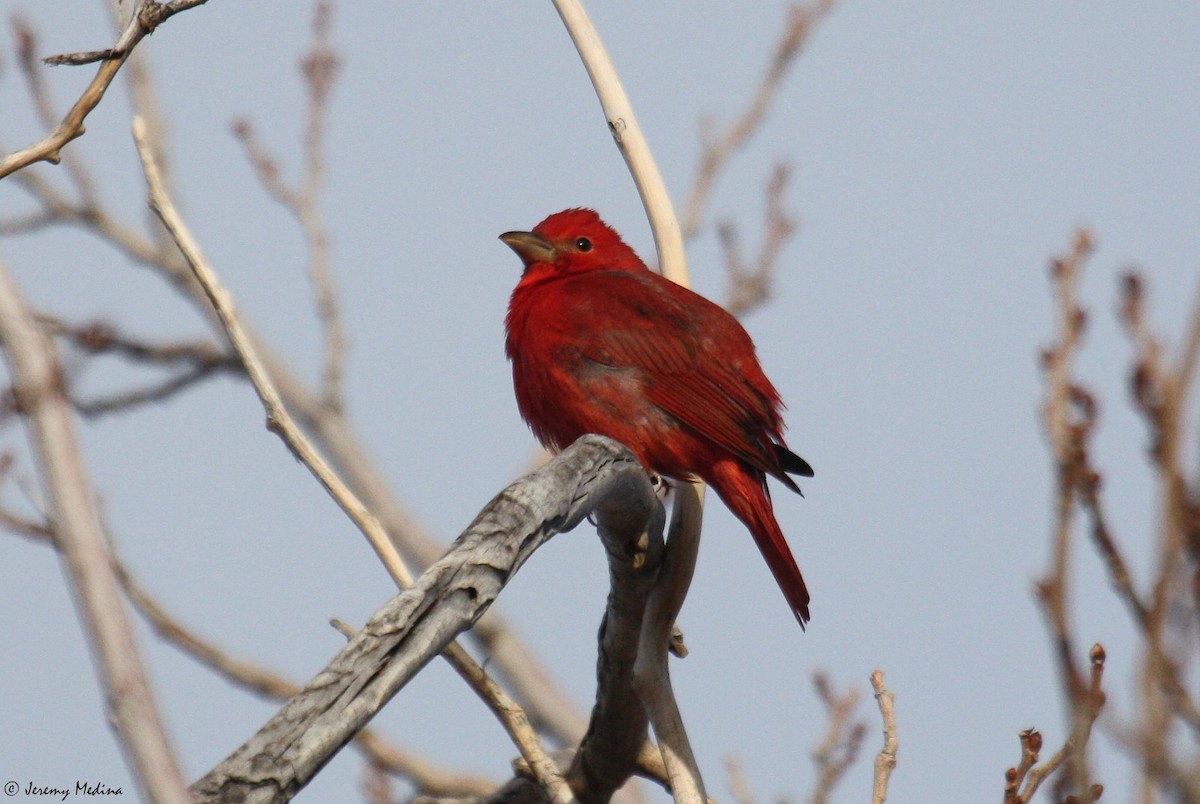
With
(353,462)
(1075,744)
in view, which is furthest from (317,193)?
(1075,744)

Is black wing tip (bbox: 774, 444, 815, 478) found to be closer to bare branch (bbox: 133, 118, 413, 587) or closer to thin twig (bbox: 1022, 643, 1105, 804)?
bare branch (bbox: 133, 118, 413, 587)

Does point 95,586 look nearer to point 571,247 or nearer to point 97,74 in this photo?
point 97,74

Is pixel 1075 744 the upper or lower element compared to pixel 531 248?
lower

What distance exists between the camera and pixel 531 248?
5.86 meters

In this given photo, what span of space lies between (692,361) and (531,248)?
1.06 meters

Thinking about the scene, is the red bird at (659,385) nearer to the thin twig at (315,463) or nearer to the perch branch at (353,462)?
the thin twig at (315,463)

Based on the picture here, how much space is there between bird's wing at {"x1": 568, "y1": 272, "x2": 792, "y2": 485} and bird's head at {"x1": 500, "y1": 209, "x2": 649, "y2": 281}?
1.84ft

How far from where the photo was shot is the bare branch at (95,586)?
1573 mm

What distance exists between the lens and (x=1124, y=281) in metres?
1.94

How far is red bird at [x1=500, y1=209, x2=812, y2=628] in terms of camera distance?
4867 millimetres

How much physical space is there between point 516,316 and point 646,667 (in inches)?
73.0

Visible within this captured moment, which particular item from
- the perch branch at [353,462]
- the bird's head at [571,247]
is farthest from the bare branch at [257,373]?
the perch branch at [353,462]

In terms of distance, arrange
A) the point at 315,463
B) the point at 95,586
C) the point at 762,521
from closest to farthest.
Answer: the point at 95,586, the point at 315,463, the point at 762,521

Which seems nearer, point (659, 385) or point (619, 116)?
point (619, 116)
